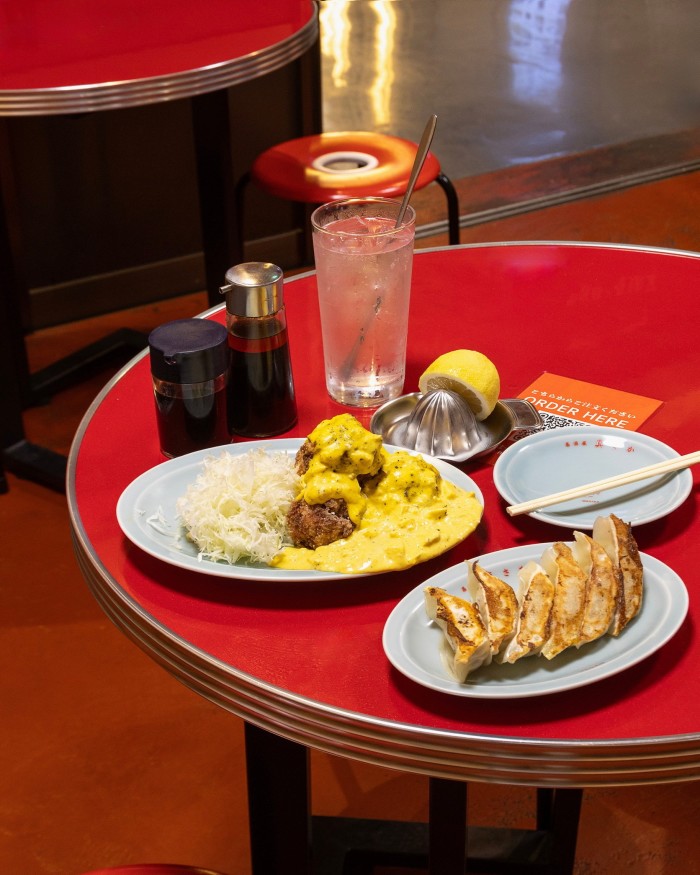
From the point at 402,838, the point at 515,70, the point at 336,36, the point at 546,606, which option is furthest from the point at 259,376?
the point at 336,36

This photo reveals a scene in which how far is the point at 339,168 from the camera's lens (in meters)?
2.68

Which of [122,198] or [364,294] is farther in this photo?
[122,198]

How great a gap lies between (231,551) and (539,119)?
4916mm

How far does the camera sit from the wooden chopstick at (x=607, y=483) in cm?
99

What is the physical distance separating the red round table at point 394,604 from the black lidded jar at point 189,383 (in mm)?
51

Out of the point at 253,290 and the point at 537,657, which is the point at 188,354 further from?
the point at 537,657

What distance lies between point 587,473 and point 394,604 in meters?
0.29

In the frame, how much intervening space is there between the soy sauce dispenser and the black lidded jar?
33 mm

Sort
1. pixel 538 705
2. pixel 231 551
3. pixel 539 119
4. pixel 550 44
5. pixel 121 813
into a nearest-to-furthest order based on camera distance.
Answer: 1. pixel 538 705
2. pixel 231 551
3. pixel 121 813
4. pixel 539 119
5. pixel 550 44

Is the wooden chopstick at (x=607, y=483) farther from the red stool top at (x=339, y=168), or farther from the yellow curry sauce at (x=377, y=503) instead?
the red stool top at (x=339, y=168)

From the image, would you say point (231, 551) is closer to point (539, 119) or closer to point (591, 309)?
point (591, 309)

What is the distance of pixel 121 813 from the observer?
1.81m

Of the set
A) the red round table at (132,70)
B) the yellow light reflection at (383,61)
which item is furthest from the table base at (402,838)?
the yellow light reflection at (383,61)

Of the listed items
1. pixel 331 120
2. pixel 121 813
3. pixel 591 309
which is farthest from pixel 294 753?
pixel 331 120
